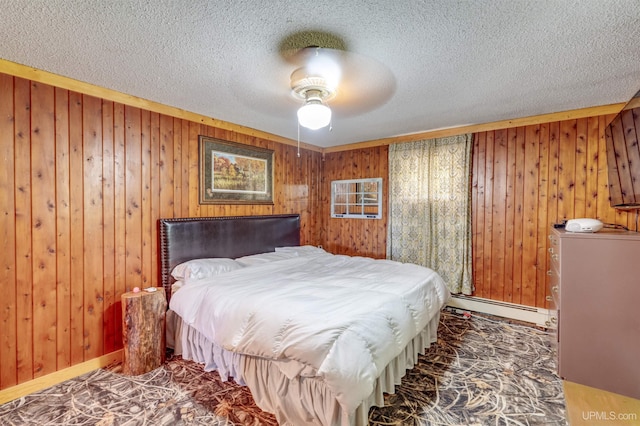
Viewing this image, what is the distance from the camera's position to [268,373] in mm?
1948

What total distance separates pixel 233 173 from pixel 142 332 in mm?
2002

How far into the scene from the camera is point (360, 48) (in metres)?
1.85

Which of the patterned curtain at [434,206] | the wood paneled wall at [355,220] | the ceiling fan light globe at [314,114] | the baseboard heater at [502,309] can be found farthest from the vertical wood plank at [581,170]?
the ceiling fan light globe at [314,114]

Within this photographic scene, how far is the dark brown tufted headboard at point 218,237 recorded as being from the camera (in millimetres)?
2898

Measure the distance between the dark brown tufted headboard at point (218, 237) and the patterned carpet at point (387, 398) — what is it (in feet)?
2.90

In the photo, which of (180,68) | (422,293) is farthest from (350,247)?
(180,68)

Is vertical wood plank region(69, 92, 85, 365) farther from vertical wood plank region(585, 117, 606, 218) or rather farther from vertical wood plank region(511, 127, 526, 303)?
vertical wood plank region(585, 117, 606, 218)

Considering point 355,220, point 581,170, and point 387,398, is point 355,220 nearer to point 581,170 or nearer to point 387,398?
point 581,170

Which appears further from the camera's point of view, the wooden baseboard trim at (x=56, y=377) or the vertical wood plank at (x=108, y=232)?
the vertical wood plank at (x=108, y=232)

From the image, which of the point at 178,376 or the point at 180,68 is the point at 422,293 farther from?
the point at 180,68

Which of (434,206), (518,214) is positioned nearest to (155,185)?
(434,206)

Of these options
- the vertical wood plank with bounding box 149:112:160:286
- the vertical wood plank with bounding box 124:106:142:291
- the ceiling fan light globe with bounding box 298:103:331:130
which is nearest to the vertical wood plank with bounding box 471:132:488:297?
the ceiling fan light globe with bounding box 298:103:331:130

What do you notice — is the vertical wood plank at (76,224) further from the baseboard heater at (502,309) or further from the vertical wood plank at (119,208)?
the baseboard heater at (502,309)

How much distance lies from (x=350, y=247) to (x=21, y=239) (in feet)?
12.8
